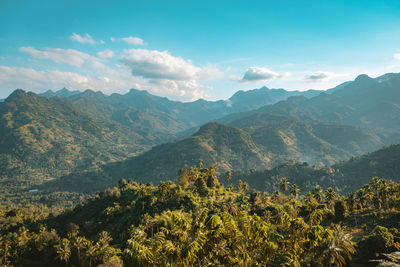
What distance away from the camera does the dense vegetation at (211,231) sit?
54.9 ft

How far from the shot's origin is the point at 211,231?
17.8 m

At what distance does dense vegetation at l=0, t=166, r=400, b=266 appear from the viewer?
16734 mm

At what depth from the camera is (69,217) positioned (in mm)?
150000

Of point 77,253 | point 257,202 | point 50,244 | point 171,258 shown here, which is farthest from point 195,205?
point 171,258

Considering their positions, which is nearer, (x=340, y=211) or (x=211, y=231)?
(x=211, y=231)

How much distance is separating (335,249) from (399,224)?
75695 millimetres

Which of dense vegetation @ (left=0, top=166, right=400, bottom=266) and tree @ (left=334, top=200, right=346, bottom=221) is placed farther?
tree @ (left=334, top=200, right=346, bottom=221)

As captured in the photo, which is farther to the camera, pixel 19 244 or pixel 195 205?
pixel 195 205

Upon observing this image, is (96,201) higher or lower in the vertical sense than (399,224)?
lower

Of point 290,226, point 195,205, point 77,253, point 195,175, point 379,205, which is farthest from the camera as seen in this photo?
point 195,175

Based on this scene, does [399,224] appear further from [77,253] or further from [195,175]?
[77,253]

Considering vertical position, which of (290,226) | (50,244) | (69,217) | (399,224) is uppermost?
(290,226)

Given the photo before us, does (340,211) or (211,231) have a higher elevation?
(211,231)

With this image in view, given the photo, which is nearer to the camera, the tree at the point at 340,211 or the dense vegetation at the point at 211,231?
the dense vegetation at the point at 211,231
